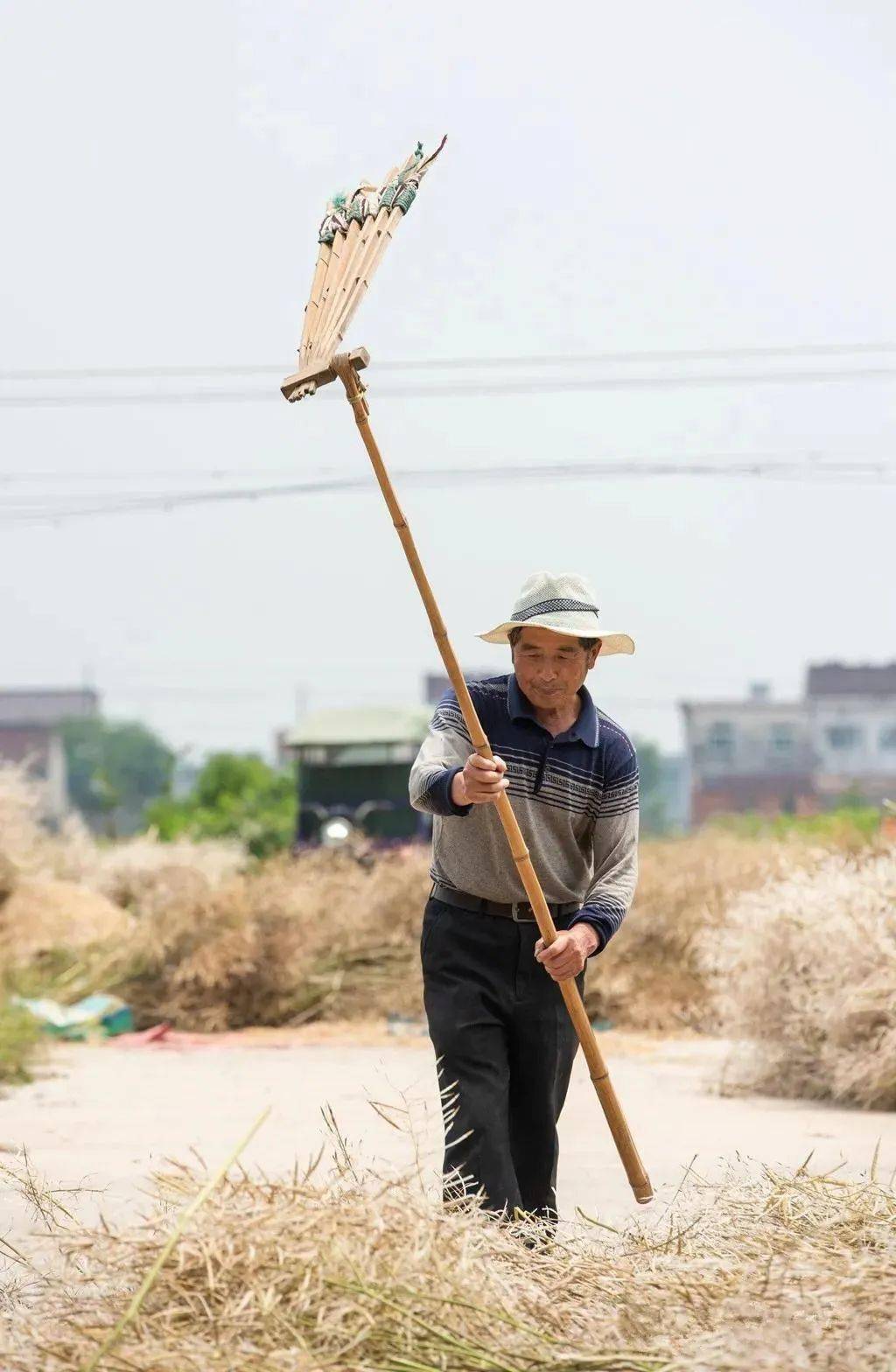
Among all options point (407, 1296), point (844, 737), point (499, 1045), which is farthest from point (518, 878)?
point (844, 737)

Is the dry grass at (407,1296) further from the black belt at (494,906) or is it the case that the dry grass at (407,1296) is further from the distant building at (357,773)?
the distant building at (357,773)

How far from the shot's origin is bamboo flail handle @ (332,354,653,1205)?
14.8ft

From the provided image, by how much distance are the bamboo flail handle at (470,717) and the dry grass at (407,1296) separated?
845 mm

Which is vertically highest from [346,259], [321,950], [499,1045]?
[346,259]

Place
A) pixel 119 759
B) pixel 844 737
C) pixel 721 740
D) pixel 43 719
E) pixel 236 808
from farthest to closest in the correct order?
pixel 119 759 < pixel 43 719 < pixel 721 740 < pixel 844 737 < pixel 236 808

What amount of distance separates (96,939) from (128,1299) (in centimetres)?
1039

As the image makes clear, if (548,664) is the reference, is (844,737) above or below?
below

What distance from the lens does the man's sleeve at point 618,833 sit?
4793 mm

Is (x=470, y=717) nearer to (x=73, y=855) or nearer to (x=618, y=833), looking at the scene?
(x=618, y=833)

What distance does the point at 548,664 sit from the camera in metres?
4.74

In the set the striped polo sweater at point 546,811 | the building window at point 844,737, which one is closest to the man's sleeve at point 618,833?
the striped polo sweater at point 546,811

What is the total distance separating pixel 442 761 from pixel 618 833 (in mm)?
501

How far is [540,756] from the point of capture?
4762 millimetres

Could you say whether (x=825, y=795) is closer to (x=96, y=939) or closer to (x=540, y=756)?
(x=96, y=939)
